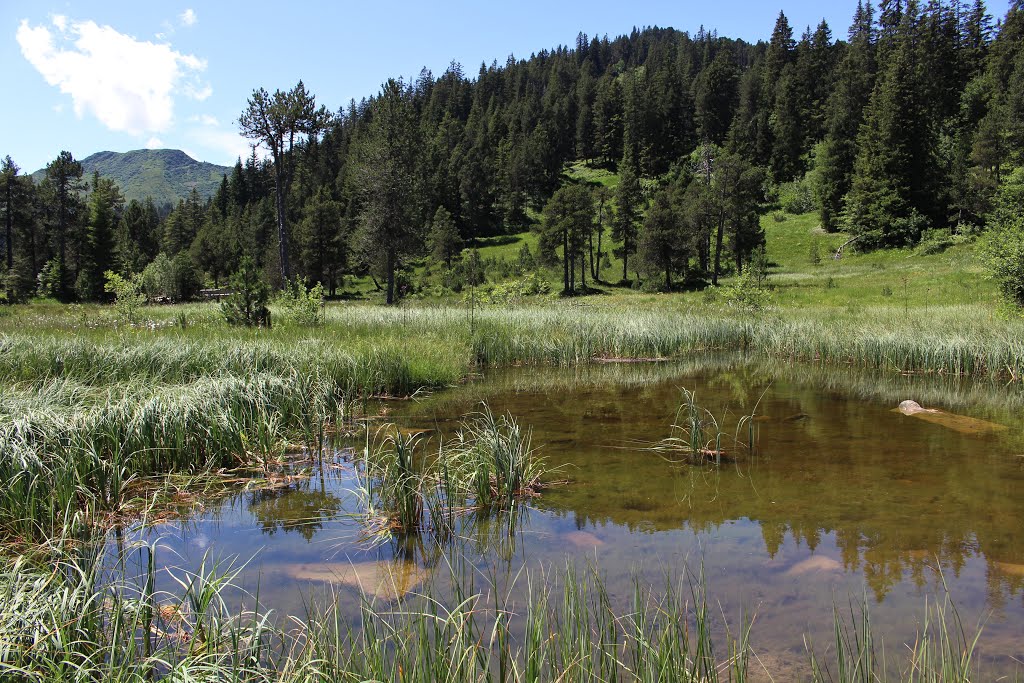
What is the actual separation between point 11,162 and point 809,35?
4253 inches

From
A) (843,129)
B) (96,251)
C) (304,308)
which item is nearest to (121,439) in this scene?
(304,308)

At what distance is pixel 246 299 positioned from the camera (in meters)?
14.8

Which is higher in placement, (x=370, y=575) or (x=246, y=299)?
(x=246, y=299)

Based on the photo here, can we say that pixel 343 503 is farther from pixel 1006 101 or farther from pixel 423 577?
pixel 1006 101

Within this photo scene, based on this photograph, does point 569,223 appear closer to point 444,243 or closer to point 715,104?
point 444,243

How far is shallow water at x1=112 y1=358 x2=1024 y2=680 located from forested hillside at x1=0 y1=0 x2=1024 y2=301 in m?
16.5

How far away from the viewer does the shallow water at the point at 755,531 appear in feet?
12.8

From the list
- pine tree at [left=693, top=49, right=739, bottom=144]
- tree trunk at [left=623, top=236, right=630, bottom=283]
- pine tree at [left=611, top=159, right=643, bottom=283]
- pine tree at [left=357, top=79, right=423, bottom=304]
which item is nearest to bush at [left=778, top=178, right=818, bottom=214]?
pine tree at [left=611, top=159, right=643, bottom=283]

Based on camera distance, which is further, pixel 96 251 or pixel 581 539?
pixel 96 251

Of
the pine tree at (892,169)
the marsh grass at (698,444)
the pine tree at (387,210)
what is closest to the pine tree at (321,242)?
the pine tree at (387,210)

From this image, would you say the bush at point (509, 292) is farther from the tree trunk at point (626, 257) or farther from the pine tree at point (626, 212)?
the pine tree at point (626, 212)

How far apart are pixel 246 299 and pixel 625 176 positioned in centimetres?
4818

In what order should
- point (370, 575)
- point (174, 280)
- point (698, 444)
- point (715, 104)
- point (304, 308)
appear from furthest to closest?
point (715, 104)
point (174, 280)
point (304, 308)
point (698, 444)
point (370, 575)

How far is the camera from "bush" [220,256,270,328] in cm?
1470
